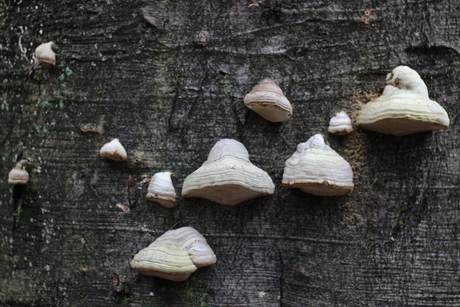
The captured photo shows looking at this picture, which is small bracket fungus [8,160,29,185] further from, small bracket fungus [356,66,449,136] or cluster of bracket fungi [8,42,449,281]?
small bracket fungus [356,66,449,136]

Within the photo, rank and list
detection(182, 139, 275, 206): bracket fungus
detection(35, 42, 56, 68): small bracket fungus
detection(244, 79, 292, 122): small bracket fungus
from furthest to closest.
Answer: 1. detection(35, 42, 56, 68): small bracket fungus
2. detection(244, 79, 292, 122): small bracket fungus
3. detection(182, 139, 275, 206): bracket fungus

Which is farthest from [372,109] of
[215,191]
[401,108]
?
[215,191]

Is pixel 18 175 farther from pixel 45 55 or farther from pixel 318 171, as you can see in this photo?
pixel 318 171

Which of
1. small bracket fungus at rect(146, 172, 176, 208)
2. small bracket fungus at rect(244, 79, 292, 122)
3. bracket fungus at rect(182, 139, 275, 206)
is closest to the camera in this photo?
bracket fungus at rect(182, 139, 275, 206)

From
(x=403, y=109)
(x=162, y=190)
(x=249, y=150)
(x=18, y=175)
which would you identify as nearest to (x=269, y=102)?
(x=249, y=150)

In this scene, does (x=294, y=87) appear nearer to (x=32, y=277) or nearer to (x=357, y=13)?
(x=357, y=13)

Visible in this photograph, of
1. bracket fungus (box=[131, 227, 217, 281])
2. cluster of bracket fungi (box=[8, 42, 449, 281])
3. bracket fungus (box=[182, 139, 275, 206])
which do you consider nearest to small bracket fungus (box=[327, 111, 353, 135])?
cluster of bracket fungi (box=[8, 42, 449, 281])
